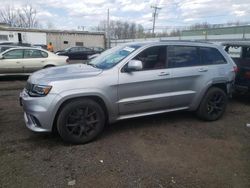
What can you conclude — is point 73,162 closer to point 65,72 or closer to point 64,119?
point 64,119

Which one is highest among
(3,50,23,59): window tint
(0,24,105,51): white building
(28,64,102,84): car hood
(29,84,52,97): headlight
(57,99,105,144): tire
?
(0,24,105,51): white building

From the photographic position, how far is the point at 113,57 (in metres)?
5.05

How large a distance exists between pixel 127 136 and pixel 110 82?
1.09 metres

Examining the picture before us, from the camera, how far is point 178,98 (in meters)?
5.20

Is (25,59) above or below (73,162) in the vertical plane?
above

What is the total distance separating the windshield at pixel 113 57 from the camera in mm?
4805

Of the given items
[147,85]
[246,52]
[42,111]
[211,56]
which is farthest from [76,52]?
[42,111]

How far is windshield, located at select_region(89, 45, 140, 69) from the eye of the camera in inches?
189

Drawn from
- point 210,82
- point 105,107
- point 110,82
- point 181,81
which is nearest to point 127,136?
point 105,107

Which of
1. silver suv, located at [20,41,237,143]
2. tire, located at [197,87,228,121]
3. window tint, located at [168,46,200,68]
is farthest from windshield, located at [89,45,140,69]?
tire, located at [197,87,228,121]

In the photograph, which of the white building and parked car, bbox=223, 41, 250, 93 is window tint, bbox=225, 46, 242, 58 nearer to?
parked car, bbox=223, 41, 250, 93

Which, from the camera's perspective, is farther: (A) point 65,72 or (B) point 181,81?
(B) point 181,81

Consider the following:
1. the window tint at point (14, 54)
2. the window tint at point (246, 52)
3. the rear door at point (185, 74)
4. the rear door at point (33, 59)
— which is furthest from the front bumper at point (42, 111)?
the window tint at point (14, 54)

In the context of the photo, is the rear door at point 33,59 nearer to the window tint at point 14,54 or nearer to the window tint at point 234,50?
the window tint at point 14,54
